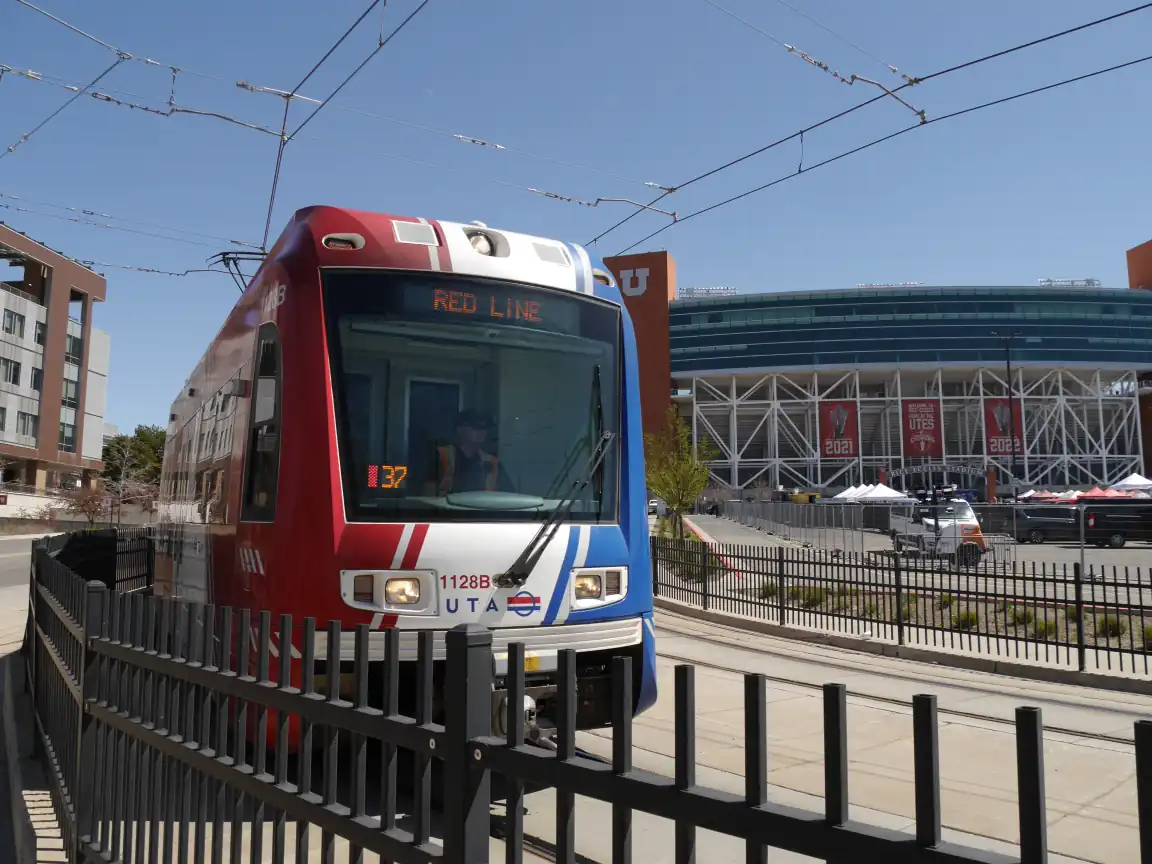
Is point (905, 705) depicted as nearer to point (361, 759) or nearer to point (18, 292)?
point (361, 759)

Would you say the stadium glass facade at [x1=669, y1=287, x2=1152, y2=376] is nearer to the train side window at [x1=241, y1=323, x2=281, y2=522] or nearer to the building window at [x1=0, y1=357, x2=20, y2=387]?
the building window at [x1=0, y1=357, x2=20, y2=387]

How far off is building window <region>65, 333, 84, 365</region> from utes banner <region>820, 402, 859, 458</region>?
64.1 meters

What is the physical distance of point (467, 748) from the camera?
233 cm

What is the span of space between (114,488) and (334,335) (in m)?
71.7

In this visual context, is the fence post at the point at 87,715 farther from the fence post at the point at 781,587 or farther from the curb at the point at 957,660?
the fence post at the point at 781,587

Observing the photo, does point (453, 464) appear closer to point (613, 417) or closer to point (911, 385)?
point (613, 417)

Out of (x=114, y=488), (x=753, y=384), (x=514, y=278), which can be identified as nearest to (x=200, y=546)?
(x=514, y=278)

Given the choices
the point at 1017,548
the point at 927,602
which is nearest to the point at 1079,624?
the point at 927,602

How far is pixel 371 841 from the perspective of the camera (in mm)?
2568

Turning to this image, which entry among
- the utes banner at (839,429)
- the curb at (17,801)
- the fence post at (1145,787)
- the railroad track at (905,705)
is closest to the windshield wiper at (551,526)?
the railroad track at (905,705)

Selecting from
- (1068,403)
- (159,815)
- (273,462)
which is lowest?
(159,815)

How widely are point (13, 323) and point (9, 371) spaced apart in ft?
11.1

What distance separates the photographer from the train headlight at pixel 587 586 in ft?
19.6

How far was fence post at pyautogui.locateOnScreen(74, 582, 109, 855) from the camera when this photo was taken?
→ 420cm
